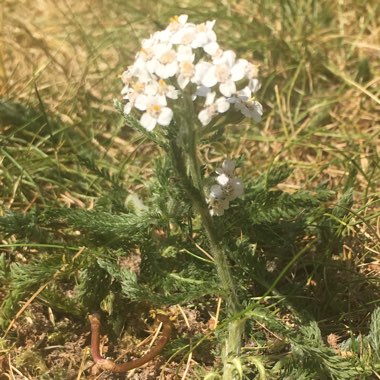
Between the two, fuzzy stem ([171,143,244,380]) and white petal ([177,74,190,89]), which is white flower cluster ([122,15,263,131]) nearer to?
white petal ([177,74,190,89])

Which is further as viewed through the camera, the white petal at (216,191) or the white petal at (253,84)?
the white petal at (216,191)

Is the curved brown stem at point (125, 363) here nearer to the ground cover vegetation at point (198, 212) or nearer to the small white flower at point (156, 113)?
the ground cover vegetation at point (198, 212)

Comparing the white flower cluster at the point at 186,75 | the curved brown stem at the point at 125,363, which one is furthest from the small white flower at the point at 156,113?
the curved brown stem at the point at 125,363

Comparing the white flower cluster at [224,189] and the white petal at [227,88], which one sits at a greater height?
the white petal at [227,88]

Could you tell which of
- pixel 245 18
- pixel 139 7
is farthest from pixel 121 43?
pixel 245 18

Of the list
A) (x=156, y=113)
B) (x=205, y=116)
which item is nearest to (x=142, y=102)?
(x=156, y=113)

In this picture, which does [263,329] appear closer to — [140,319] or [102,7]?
[140,319]

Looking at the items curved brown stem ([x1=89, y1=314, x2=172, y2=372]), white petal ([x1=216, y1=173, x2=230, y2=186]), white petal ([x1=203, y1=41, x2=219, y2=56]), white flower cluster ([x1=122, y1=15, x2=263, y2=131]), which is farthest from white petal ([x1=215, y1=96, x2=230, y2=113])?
curved brown stem ([x1=89, y1=314, x2=172, y2=372])
